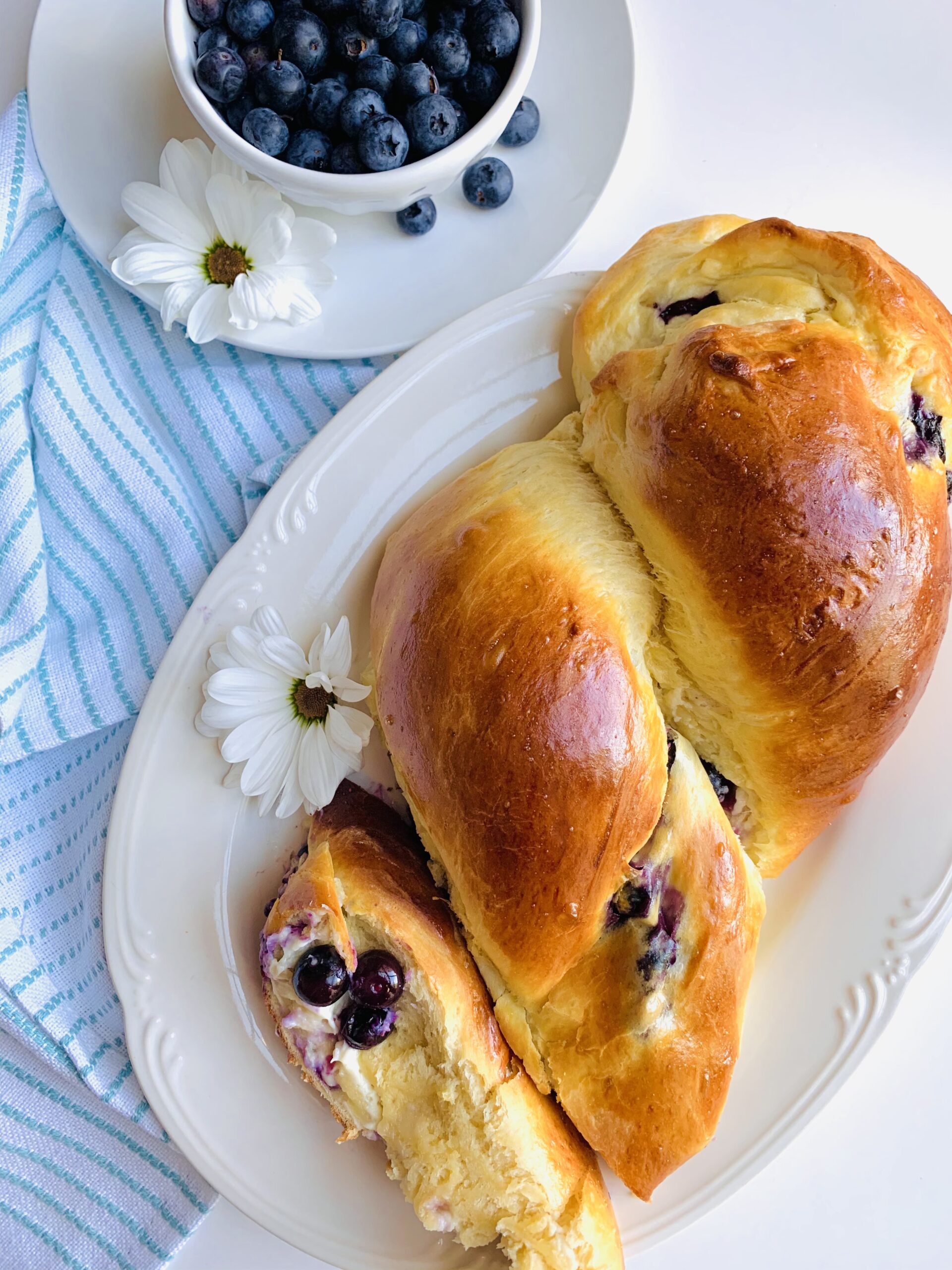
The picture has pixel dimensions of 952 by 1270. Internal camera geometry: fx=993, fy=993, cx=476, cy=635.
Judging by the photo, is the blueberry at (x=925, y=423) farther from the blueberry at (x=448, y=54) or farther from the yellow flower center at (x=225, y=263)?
the yellow flower center at (x=225, y=263)

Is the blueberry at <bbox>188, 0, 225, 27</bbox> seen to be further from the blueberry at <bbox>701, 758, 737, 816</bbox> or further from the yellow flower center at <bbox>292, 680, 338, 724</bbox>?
the blueberry at <bbox>701, 758, 737, 816</bbox>

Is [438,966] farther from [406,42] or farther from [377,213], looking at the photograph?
[406,42]

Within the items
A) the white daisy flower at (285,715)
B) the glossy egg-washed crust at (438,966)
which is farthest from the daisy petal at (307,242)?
the glossy egg-washed crust at (438,966)

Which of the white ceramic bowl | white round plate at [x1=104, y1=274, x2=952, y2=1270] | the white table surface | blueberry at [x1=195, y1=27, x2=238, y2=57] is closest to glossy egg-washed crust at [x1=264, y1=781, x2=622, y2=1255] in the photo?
white round plate at [x1=104, y1=274, x2=952, y2=1270]

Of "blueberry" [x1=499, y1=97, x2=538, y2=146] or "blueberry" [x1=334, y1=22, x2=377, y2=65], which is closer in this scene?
"blueberry" [x1=334, y1=22, x2=377, y2=65]

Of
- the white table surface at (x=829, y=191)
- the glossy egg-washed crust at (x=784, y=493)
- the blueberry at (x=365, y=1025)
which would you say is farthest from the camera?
the white table surface at (x=829, y=191)
